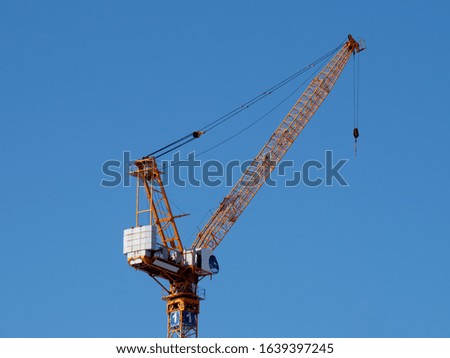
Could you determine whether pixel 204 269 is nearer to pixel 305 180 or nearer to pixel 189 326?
pixel 189 326

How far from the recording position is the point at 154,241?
153m

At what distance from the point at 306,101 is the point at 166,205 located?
2255cm

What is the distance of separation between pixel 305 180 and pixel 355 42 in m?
20.2
